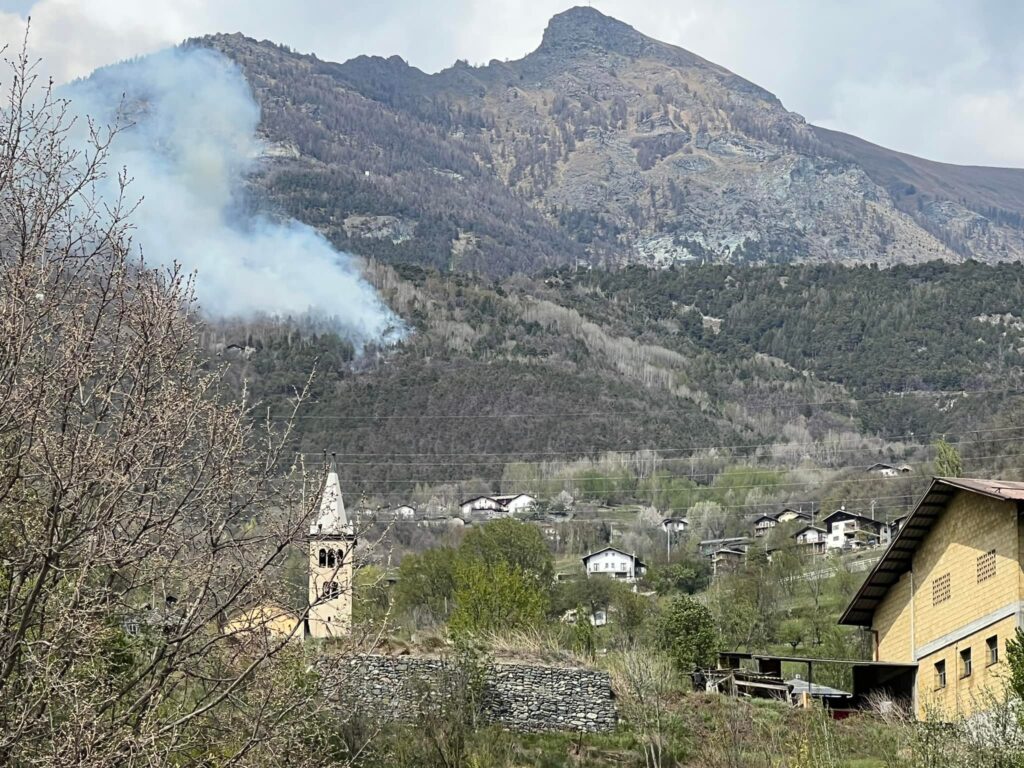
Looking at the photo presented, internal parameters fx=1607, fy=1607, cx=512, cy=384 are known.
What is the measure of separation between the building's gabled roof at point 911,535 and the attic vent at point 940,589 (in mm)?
1169

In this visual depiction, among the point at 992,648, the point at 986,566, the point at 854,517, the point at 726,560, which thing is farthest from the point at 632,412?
the point at 992,648

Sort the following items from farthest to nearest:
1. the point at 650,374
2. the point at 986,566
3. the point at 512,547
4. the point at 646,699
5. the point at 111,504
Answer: the point at 650,374, the point at 512,547, the point at 646,699, the point at 986,566, the point at 111,504

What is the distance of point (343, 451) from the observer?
124 metres

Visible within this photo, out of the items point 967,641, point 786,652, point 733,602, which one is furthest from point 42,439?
point 733,602

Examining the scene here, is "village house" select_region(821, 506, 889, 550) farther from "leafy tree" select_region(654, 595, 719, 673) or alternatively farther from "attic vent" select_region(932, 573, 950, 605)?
"attic vent" select_region(932, 573, 950, 605)

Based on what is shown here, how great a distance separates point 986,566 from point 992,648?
5.07 feet

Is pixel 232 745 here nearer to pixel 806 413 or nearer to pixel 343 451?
pixel 343 451

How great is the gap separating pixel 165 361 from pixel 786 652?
150 feet

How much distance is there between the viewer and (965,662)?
31.4 metres

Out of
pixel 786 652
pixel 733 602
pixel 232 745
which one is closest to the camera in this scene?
pixel 232 745

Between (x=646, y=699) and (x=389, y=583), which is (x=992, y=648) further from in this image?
(x=389, y=583)

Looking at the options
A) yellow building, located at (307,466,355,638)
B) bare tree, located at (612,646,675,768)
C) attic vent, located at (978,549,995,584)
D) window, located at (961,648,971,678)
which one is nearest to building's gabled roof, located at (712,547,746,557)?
bare tree, located at (612,646,675,768)

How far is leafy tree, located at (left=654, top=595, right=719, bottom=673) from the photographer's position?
46.5 m

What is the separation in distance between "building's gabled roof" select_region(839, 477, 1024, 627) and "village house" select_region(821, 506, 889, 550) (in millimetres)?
56169
